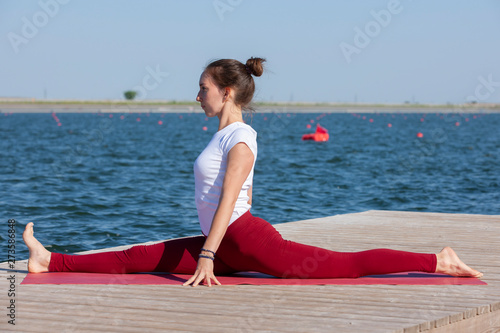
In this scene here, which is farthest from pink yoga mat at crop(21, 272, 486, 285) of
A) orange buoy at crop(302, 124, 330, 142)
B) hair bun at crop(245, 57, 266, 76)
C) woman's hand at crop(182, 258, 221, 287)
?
orange buoy at crop(302, 124, 330, 142)

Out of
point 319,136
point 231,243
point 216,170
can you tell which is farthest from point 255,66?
point 319,136

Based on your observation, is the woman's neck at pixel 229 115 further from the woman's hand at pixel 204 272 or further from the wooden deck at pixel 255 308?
the wooden deck at pixel 255 308

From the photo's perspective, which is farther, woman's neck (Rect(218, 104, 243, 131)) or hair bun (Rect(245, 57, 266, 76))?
woman's neck (Rect(218, 104, 243, 131))

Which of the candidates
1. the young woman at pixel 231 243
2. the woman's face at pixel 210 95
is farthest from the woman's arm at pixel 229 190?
the woman's face at pixel 210 95

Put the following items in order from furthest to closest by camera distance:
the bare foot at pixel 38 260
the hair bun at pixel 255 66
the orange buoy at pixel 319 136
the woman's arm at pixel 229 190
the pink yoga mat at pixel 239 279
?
the orange buoy at pixel 319 136, the bare foot at pixel 38 260, the pink yoga mat at pixel 239 279, the hair bun at pixel 255 66, the woman's arm at pixel 229 190

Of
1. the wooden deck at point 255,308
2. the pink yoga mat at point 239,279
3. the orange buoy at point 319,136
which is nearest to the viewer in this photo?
the wooden deck at point 255,308

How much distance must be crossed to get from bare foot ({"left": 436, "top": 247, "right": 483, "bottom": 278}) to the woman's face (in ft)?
5.64

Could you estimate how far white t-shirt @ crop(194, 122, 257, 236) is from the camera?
3.79 meters

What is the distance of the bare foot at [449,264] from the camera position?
4.19 m

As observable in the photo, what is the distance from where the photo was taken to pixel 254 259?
3.97 meters

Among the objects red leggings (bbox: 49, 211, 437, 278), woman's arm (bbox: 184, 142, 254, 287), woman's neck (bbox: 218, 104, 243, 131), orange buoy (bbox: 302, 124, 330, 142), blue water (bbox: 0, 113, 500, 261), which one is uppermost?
orange buoy (bbox: 302, 124, 330, 142)

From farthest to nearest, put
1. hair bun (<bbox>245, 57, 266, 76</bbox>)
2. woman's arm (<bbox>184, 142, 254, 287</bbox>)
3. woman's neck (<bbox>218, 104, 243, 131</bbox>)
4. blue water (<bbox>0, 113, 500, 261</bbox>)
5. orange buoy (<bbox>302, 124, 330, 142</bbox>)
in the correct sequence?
orange buoy (<bbox>302, 124, 330, 142</bbox>) < blue water (<bbox>0, 113, 500, 261</bbox>) < woman's neck (<bbox>218, 104, 243, 131</bbox>) < hair bun (<bbox>245, 57, 266, 76</bbox>) < woman's arm (<bbox>184, 142, 254, 287</bbox>)

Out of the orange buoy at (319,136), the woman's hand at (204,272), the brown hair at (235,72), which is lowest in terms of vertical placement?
the woman's hand at (204,272)

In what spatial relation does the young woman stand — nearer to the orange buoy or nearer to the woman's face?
the woman's face
